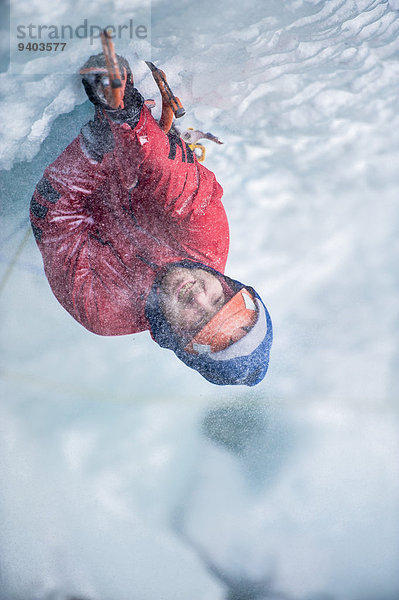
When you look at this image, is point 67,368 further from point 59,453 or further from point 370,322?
point 370,322

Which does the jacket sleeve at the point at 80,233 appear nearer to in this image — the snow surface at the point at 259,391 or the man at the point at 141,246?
the man at the point at 141,246

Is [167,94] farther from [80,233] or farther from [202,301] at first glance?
[202,301]

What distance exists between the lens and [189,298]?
1.12 meters

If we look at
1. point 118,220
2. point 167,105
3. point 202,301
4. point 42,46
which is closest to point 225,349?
point 202,301

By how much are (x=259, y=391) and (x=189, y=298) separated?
43cm

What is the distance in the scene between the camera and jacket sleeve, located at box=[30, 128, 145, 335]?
1144 millimetres

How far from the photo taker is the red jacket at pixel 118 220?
3.75 feet

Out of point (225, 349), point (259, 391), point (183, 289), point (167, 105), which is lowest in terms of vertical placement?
point (259, 391)

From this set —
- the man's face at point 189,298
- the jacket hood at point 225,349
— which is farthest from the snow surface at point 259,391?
the man's face at point 189,298

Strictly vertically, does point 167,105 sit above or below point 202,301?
above

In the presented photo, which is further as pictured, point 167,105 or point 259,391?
point 259,391

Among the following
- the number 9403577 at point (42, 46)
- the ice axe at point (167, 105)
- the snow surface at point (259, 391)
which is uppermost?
the number 9403577 at point (42, 46)

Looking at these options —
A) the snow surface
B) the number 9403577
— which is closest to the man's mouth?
the snow surface

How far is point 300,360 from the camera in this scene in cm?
137
